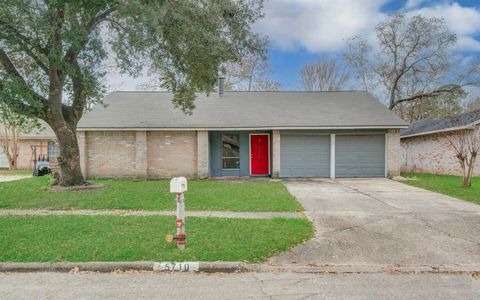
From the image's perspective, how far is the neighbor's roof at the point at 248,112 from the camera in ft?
54.7

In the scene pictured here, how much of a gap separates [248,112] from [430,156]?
11.6 meters

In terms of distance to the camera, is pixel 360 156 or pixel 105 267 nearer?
pixel 105 267

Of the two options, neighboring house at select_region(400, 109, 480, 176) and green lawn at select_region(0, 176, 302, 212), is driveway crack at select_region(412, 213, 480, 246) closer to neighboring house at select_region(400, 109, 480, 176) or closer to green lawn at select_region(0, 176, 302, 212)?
green lawn at select_region(0, 176, 302, 212)

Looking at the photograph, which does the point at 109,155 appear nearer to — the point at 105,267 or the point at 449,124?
the point at 105,267

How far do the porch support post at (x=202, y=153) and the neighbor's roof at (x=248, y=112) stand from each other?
0.41 meters

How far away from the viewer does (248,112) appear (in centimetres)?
1825

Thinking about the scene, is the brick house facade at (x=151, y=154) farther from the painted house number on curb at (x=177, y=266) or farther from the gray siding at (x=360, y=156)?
the painted house number on curb at (x=177, y=266)

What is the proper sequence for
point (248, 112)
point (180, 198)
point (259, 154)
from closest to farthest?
point (180, 198) < point (259, 154) < point (248, 112)

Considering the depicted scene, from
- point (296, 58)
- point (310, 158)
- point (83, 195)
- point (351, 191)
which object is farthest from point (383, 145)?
point (296, 58)

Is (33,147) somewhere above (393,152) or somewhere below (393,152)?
above

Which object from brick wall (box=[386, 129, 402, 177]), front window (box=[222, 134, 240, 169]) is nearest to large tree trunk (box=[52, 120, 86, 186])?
front window (box=[222, 134, 240, 169])

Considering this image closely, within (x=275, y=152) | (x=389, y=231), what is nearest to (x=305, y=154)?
(x=275, y=152)

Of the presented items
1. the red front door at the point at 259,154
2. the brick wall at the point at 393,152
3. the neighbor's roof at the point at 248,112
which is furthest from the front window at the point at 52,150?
the brick wall at the point at 393,152

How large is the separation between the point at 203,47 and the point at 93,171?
933 centimetres
